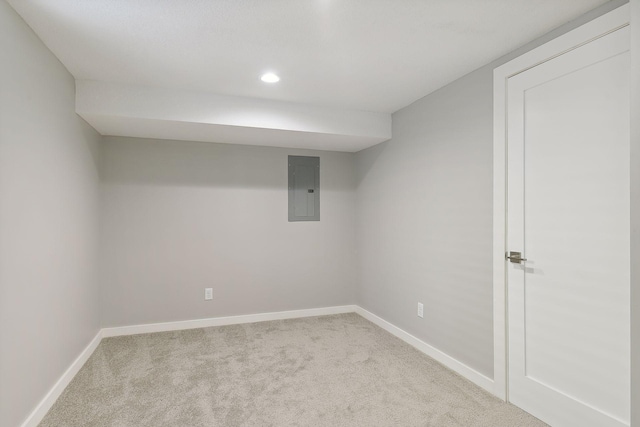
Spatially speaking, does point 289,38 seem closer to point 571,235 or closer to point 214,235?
point 571,235

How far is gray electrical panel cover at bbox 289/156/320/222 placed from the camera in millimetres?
4172

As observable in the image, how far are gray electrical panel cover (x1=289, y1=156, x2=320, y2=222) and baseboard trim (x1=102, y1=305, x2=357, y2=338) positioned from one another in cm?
113

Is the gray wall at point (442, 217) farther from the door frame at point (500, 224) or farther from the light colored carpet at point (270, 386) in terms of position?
the light colored carpet at point (270, 386)

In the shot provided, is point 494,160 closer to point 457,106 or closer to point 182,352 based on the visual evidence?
point 457,106

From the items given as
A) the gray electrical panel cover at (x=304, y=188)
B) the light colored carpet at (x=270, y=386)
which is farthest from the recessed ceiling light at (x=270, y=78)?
the light colored carpet at (x=270, y=386)

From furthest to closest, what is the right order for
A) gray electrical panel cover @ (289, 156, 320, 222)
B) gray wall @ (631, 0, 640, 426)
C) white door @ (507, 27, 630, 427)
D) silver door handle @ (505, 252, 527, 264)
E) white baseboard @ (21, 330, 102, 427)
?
gray electrical panel cover @ (289, 156, 320, 222)
silver door handle @ (505, 252, 527, 264)
white baseboard @ (21, 330, 102, 427)
white door @ (507, 27, 630, 427)
gray wall @ (631, 0, 640, 426)

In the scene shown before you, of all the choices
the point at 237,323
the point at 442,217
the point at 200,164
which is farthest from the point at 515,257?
the point at 200,164

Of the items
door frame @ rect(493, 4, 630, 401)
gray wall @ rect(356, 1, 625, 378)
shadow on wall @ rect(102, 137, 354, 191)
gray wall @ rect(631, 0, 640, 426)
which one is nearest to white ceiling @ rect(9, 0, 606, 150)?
door frame @ rect(493, 4, 630, 401)

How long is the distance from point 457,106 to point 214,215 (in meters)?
2.68

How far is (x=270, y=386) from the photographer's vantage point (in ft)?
8.15

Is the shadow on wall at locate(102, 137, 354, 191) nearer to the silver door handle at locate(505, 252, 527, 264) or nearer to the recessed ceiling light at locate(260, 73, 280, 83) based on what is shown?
the recessed ceiling light at locate(260, 73, 280, 83)

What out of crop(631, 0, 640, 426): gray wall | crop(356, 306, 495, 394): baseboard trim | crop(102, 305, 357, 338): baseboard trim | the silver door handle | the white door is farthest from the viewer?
crop(102, 305, 357, 338): baseboard trim

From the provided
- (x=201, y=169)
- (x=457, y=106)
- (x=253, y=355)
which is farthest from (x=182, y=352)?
(x=457, y=106)

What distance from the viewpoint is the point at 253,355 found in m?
3.03
